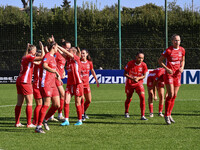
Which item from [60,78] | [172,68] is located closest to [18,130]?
[60,78]

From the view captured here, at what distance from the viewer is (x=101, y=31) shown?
119ft

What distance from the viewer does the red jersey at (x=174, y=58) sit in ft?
31.7

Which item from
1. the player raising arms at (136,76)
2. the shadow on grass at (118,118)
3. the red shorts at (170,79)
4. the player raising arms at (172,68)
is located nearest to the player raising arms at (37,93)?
the shadow on grass at (118,118)

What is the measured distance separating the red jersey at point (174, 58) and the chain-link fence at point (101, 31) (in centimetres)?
2135

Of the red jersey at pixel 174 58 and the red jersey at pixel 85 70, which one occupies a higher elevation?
the red jersey at pixel 174 58

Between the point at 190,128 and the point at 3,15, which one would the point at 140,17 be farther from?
the point at 190,128

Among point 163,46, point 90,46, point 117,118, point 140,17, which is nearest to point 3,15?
point 90,46

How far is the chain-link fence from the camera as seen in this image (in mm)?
31766

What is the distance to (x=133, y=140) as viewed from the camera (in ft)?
25.0

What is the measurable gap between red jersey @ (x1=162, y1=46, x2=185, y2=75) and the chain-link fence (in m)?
21.3

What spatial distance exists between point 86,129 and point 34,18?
3040cm

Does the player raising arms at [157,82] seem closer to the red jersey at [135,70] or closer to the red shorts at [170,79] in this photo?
the red jersey at [135,70]

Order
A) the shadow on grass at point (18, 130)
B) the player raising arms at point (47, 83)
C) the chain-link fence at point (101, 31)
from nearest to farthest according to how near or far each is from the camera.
Result: the player raising arms at point (47, 83) < the shadow on grass at point (18, 130) < the chain-link fence at point (101, 31)

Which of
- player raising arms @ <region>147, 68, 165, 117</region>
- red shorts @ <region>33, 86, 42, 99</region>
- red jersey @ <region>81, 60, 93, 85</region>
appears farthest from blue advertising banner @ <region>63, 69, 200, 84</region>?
red shorts @ <region>33, 86, 42, 99</region>
